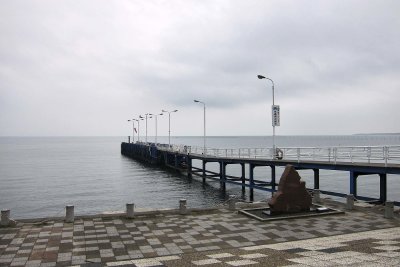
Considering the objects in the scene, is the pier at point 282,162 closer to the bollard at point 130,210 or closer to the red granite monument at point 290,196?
the red granite monument at point 290,196

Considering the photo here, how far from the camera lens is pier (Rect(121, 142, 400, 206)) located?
25766mm

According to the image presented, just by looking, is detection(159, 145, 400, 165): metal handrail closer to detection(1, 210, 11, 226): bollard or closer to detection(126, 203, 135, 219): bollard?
detection(126, 203, 135, 219): bollard

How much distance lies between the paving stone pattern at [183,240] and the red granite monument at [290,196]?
109cm

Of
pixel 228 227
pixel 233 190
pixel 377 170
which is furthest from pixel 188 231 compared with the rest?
pixel 233 190

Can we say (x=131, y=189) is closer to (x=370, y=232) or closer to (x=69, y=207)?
(x=69, y=207)

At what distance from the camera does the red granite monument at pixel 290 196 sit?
60.6 ft

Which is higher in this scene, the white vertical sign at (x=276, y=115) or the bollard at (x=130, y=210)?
the white vertical sign at (x=276, y=115)

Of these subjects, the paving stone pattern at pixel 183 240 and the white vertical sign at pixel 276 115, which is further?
the white vertical sign at pixel 276 115

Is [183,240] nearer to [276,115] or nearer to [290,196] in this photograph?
[290,196]

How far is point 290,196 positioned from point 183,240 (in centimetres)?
697

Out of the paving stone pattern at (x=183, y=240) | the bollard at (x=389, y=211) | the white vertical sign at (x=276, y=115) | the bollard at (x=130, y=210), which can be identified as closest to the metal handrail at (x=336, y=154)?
the white vertical sign at (x=276, y=115)

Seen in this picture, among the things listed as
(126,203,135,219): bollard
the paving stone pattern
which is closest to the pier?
the paving stone pattern

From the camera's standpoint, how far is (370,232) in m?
15.1

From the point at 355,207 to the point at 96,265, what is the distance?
1490cm
